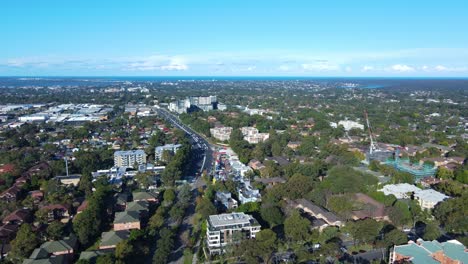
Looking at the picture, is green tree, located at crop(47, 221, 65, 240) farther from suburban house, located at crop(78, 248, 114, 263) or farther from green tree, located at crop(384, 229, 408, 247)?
green tree, located at crop(384, 229, 408, 247)

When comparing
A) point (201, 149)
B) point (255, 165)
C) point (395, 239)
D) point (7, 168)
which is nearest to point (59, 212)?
point (7, 168)

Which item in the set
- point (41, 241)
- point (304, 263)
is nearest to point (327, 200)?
point (304, 263)

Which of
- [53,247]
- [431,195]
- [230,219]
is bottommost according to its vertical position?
[53,247]

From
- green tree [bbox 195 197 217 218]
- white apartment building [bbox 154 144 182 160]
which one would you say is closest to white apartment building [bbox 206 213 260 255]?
green tree [bbox 195 197 217 218]

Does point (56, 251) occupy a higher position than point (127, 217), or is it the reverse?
point (127, 217)

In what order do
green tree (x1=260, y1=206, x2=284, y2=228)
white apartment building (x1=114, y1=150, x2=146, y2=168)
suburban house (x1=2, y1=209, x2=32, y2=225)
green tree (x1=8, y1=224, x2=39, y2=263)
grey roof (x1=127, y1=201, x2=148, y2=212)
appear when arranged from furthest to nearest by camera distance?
white apartment building (x1=114, y1=150, x2=146, y2=168) → grey roof (x1=127, y1=201, x2=148, y2=212) → suburban house (x1=2, y1=209, x2=32, y2=225) → green tree (x1=260, y1=206, x2=284, y2=228) → green tree (x1=8, y1=224, x2=39, y2=263)

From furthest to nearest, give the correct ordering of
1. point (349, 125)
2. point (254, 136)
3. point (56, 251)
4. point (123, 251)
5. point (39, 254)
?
point (349, 125), point (254, 136), point (56, 251), point (39, 254), point (123, 251)

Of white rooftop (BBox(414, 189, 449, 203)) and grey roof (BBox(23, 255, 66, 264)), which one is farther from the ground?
white rooftop (BBox(414, 189, 449, 203))

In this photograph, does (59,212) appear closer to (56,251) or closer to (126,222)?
(126,222)
